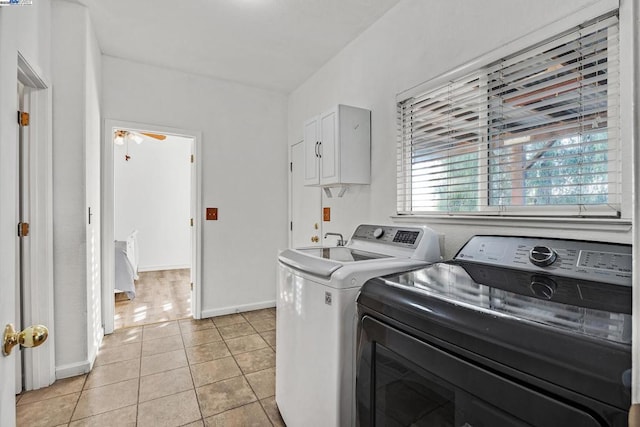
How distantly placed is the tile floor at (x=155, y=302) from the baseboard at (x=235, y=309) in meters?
0.27

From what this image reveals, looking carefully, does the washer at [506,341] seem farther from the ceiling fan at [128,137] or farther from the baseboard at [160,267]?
the baseboard at [160,267]

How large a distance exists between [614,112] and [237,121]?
3234 millimetres

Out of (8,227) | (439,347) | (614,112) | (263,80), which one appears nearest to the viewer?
(8,227)

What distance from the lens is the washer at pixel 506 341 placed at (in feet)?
1.88

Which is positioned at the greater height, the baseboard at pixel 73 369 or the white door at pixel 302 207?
the white door at pixel 302 207

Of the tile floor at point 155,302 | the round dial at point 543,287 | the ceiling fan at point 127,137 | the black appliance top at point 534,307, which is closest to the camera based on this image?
the black appliance top at point 534,307

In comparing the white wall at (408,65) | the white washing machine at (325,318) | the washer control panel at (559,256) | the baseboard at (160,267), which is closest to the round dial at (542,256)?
the washer control panel at (559,256)

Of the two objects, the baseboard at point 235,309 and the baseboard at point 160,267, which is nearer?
the baseboard at point 235,309

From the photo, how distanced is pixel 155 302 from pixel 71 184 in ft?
7.29

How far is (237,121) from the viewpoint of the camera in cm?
359

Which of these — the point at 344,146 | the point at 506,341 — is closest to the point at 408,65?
the point at 344,146

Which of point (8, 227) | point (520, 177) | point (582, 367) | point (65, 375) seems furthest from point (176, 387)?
point (520, 177)

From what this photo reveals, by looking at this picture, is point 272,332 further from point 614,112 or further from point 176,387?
point 614,112

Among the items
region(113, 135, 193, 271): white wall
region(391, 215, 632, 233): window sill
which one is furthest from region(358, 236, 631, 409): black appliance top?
region(113, 135, 193, 271): white wall
